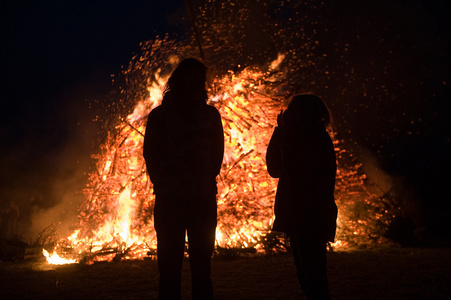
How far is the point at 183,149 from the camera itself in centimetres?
230

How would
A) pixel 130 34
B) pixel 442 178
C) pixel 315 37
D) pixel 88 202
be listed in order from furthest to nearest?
1. pixel 130 34
2. pixel 315 37
3. pixel 442 178
4. pixel 88 202

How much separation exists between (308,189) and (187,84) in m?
1.09

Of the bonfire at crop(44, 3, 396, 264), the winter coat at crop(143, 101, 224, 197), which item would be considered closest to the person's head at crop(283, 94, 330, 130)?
the winter coat at crop(143, 101, 224, 197)

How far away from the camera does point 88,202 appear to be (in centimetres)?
743

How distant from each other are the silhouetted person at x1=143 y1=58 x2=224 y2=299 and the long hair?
0.01 meters

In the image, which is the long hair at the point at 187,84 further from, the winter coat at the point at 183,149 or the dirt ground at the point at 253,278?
Answer: the dirt ground at the point at 253,278

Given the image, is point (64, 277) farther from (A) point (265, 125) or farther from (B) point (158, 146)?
(A) point (265, 125)

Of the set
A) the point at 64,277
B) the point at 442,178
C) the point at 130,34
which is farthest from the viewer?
the point at 130,34

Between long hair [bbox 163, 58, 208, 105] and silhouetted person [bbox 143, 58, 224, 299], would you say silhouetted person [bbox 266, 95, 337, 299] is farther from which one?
long hair [bbox 163, 58, 208, 105]

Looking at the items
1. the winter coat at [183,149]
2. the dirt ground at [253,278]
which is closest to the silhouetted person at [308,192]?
the winter coat at [183,149]

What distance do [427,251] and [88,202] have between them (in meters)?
6.75

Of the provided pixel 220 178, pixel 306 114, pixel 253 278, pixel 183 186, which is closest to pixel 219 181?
pixel 220 178

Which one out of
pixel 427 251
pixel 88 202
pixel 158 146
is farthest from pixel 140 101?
pixel 427 251

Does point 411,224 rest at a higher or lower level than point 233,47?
lower
